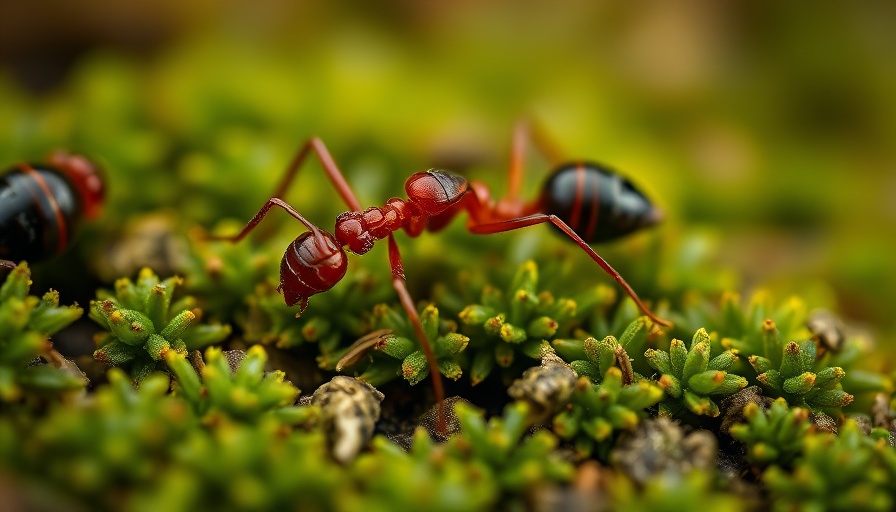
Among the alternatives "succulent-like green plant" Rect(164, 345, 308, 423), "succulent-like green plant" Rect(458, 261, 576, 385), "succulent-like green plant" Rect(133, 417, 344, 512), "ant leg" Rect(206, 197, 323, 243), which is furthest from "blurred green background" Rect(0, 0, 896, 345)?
"succulent-like green plant" Rect(133, 417, 344, 512)

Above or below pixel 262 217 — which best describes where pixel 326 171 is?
above

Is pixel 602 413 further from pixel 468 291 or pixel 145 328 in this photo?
pixel 145 328

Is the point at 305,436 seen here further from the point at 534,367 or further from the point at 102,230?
the point at 102,230

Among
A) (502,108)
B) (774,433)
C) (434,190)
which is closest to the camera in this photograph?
(774,433)

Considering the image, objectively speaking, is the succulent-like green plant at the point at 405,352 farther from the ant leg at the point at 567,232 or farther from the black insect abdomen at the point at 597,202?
the black insect abdomen at the point at 597,202

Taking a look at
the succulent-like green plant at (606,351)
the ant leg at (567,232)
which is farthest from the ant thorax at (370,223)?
the succulent-like green plant at (606,351)

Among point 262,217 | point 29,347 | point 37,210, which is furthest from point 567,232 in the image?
point 37,210

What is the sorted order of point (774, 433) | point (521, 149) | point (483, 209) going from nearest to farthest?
1. point (774, 433)
2. point (483, 209)
3. point (521, 149)
